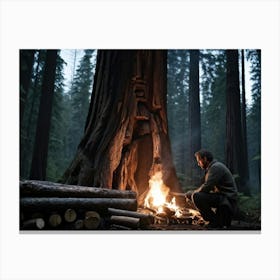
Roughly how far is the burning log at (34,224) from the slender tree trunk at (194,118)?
224cm

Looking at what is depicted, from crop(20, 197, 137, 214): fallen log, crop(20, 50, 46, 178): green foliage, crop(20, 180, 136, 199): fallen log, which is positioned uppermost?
crop(20, 50, 46, 178): green foliage

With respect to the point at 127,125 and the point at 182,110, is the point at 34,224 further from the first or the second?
the point at 182,110

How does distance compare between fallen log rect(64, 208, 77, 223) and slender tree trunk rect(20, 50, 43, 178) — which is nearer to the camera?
fallen log rect(64, 208, 77, 223)

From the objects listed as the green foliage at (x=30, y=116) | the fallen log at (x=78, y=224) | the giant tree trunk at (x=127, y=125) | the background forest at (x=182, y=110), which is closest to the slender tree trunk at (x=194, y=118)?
the background forest at (x=182, y=110)

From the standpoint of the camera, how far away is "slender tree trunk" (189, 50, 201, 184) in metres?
5.33

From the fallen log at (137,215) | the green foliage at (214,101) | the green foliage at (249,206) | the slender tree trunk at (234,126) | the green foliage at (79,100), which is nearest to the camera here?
the fallen log at (137,215)

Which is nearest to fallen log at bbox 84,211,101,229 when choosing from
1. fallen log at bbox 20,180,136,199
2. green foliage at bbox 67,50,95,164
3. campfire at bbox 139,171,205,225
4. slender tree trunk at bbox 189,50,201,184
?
fallen log at bbox 20,180,136,199

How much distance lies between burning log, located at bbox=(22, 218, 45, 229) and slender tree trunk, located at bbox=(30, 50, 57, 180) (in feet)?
2.18

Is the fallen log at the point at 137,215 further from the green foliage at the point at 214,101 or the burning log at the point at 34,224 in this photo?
the green foliage at the point at 214,101

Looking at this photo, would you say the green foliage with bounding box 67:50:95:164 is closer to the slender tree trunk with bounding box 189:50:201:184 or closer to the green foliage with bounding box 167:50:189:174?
the green foliage with bounding box 167:50:189:174

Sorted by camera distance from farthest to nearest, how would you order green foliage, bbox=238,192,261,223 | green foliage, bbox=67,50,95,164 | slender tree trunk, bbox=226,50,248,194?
1. green foliage, bbox=67,50,95,164
2. slender tree trunk, bbox=226,50,248,194
3. green foliage, bbox=238,192,261,223

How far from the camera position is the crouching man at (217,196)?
4.85m
